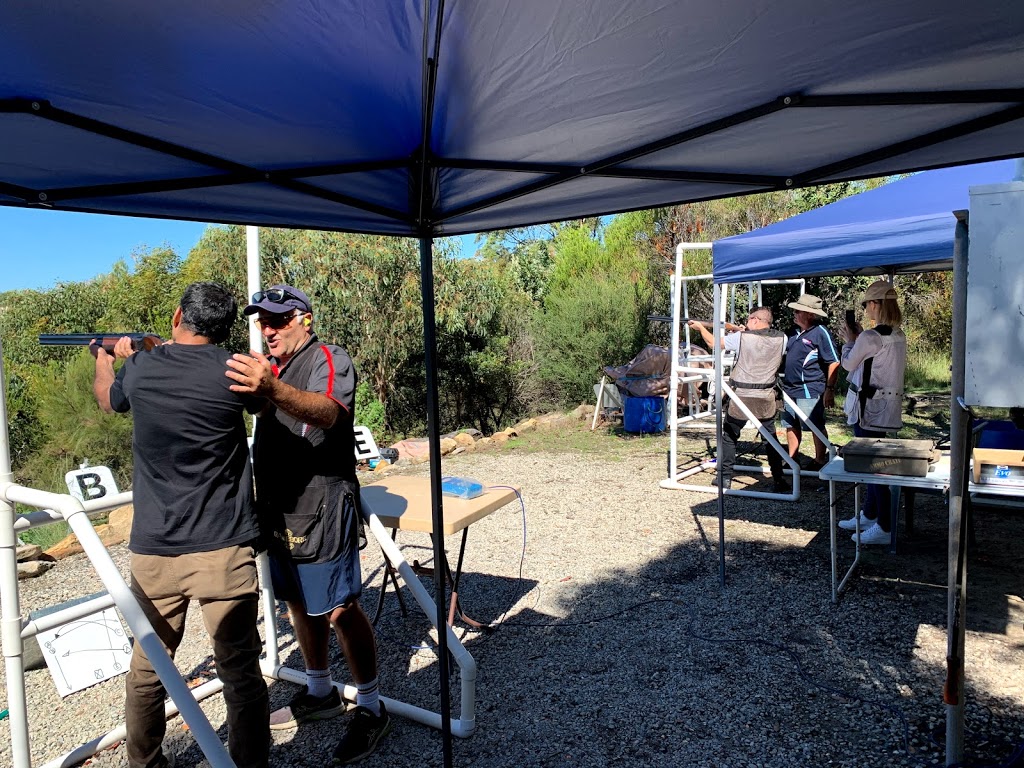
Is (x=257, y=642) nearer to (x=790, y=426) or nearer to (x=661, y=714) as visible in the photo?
(x=661, y=714)

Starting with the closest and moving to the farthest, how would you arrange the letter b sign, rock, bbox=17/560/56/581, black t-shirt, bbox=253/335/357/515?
black t-shirt, bbox=253/335/357/515, the letter b sign, rock, bbox=17/560/56/581

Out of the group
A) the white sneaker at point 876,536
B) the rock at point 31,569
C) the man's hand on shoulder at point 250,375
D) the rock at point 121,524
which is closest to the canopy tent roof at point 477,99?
the man's hand on shoulder at point 250,375

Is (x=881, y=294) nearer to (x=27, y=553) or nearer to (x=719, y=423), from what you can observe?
(x=719, y=423)

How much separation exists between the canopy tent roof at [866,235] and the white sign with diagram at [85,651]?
4.62 metres

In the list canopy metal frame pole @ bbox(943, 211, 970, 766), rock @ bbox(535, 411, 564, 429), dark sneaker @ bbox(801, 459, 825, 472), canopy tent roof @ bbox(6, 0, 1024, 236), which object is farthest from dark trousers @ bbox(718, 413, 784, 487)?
canopy tent roof @ bbox(6, 0, 1024, 236)

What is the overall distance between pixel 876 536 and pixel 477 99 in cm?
489

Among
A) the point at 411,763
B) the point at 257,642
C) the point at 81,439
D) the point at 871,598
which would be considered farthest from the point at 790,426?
the point at 81,439

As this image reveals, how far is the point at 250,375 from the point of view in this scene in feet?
7.20

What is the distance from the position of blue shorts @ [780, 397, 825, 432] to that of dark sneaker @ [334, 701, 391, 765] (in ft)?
18.6

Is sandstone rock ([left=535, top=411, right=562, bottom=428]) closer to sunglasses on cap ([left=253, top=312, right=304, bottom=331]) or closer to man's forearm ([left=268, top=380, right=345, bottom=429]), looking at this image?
sunglasses on cap ([left=253, top=312, right=304, bottom=331])

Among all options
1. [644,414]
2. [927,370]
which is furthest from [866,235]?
[927,370]

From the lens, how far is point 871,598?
14.2 feet

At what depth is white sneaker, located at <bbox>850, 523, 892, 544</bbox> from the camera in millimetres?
5195

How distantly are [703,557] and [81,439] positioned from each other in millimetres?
9727
